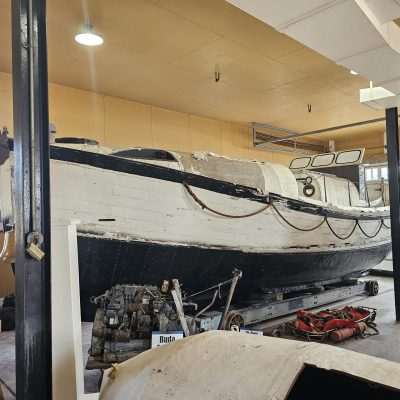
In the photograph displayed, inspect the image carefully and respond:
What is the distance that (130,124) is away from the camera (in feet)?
22.3

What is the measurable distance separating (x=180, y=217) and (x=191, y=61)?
8.84 feet

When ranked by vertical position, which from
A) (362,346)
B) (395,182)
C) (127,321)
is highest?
(395,182)

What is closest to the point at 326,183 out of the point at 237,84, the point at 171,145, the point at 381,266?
the point at 237,84

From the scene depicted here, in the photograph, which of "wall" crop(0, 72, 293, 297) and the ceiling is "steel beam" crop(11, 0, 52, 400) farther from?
"wall" crop(0, 72, 293, 297)

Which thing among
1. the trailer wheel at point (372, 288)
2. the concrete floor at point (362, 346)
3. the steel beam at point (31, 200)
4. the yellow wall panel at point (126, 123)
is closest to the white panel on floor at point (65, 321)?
the steel beam at point (31, 200)

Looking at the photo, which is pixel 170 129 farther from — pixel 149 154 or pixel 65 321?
pixel 65 321

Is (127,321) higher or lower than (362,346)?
higher

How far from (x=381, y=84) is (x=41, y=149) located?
3.40 m

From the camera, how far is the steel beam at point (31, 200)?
1650 mm

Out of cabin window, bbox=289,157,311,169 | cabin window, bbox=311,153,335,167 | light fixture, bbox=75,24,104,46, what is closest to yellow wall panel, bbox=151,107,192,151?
cabin window, bbox=289,157,311,169

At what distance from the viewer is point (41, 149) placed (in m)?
1.72

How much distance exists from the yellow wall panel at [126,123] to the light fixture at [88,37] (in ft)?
7.05

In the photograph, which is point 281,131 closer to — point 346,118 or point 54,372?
point 346,118

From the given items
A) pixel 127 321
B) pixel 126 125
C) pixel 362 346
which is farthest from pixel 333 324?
pixel 126 125
